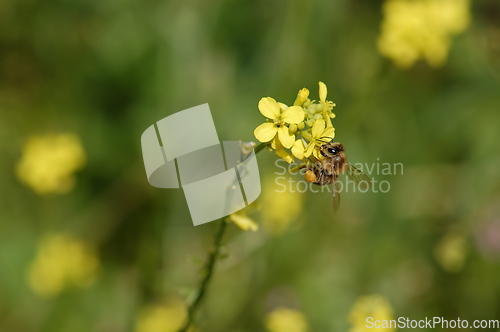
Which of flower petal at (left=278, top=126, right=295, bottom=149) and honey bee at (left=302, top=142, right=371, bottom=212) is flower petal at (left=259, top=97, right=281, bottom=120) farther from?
honey bee at (left=302, top=142, right=371, bottom=212)

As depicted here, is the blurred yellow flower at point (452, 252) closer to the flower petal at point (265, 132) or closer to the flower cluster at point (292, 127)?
the flower cluster at point (292, 127)

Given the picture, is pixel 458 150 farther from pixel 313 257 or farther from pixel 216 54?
pixel 216 54

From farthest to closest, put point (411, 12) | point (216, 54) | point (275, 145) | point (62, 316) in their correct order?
1. point (216, 54)
2. point (411, 12)
3. point (62, 316)
4. point (275, 145)

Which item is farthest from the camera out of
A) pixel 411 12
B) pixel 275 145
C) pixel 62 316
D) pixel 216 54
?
pixel 216 54

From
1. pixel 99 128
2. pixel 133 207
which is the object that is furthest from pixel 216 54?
pixel 133 207

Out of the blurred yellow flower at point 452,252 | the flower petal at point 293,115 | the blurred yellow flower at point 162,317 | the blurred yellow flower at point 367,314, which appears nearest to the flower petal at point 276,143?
the flower petal at point 293,115

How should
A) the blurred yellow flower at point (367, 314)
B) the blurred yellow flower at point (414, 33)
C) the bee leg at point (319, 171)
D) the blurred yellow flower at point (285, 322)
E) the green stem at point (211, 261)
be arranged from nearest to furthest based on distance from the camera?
the green stem at point (211, 261) < the bee leg at point (319, 171) < the blurred yellow flower at point (367, 314) < the blurred yellow flower at point (285, 322) < the blurred yellow flower at point (414, 33)

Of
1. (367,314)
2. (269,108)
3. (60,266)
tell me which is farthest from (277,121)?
(60,266)

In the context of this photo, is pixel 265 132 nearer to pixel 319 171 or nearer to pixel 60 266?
pixel 319 171
